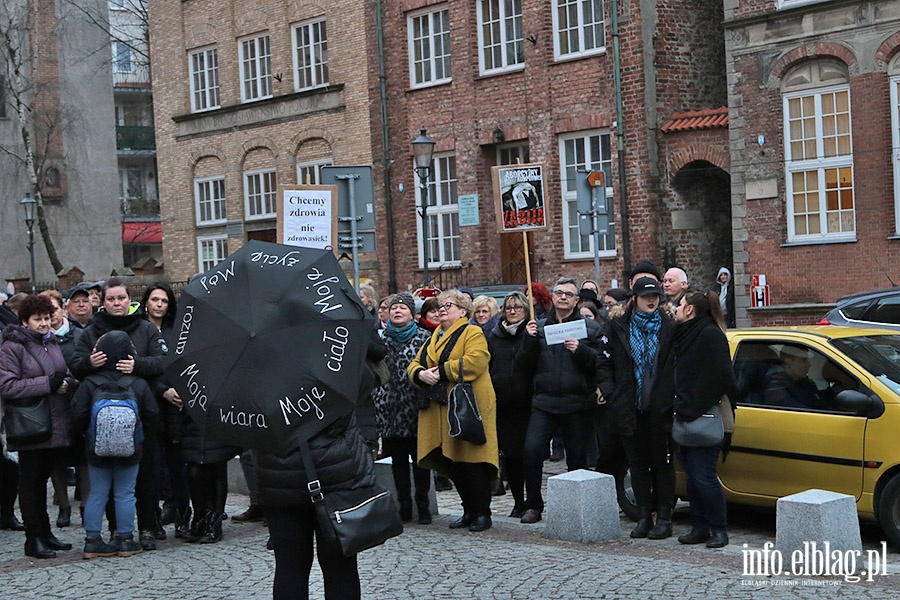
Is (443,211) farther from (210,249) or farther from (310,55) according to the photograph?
(210,249)

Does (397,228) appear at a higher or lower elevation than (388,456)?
higher

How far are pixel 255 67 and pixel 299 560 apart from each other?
30648mm

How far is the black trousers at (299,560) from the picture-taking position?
6414 mm

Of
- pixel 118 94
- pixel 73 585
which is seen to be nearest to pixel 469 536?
pixel 73 585

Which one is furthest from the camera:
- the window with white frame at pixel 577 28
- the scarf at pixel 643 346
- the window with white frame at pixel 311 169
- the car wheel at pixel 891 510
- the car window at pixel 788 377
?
the window with white frame at pixel 311 169

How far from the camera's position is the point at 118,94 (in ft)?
215

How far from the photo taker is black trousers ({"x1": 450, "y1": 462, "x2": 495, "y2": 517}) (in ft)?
35.7

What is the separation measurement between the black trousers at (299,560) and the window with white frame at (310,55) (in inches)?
1116

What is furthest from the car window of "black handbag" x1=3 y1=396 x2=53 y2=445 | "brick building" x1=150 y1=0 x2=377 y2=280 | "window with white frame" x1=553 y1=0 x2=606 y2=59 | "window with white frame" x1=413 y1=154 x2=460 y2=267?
"brick building" x1=150 y1=0 x2=377 y2=280

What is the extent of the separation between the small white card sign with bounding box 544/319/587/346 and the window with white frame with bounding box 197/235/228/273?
27506mm

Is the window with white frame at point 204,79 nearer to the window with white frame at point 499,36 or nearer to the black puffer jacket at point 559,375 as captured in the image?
the window with white frame at point 499,36

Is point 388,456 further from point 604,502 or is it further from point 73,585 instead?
point 73,585

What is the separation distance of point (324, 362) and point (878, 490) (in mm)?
5063

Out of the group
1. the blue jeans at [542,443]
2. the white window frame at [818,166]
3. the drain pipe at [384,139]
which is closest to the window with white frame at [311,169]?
the drain pipe at [384,139]
